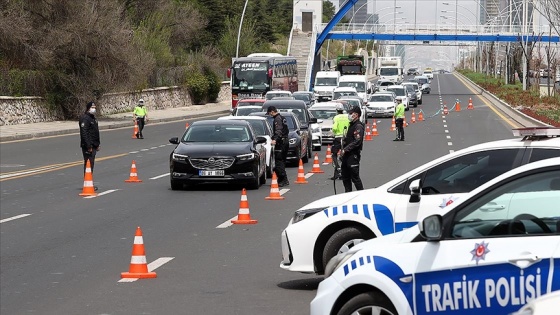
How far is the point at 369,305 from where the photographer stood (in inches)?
286

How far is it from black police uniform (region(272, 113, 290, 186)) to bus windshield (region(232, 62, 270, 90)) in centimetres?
3811

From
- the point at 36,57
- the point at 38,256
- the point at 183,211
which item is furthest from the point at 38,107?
the point at 38,256

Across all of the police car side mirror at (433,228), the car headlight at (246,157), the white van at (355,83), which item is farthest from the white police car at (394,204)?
the white van at (355,83)

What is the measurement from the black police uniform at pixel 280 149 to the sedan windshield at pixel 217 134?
0.62 metres

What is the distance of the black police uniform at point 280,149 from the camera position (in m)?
23.9

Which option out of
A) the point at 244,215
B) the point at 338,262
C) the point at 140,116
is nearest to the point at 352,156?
the point at 244,215

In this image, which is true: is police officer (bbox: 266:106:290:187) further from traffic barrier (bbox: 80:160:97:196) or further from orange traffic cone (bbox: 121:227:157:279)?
orange traffic cone (bbox: 121:227:157:279)

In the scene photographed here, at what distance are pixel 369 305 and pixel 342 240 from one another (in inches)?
156

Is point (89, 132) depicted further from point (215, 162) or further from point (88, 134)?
point (215, 162)

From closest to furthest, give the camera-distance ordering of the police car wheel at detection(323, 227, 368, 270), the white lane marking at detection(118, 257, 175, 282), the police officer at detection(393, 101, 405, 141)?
the police car wheel at detection(323, 227, 368, 270) → the white lane marking at detection(118, 257, 175, 282) → the police officer at detection(393, 101, 405, 141)

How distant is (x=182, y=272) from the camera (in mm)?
12695

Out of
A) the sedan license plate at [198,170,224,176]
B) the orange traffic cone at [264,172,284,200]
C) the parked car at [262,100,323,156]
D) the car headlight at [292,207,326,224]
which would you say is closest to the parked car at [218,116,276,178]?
the sedan license plate at [198,170,224,176]

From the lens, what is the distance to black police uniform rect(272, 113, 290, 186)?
23.9 m

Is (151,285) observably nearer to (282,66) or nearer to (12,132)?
(12,132)
